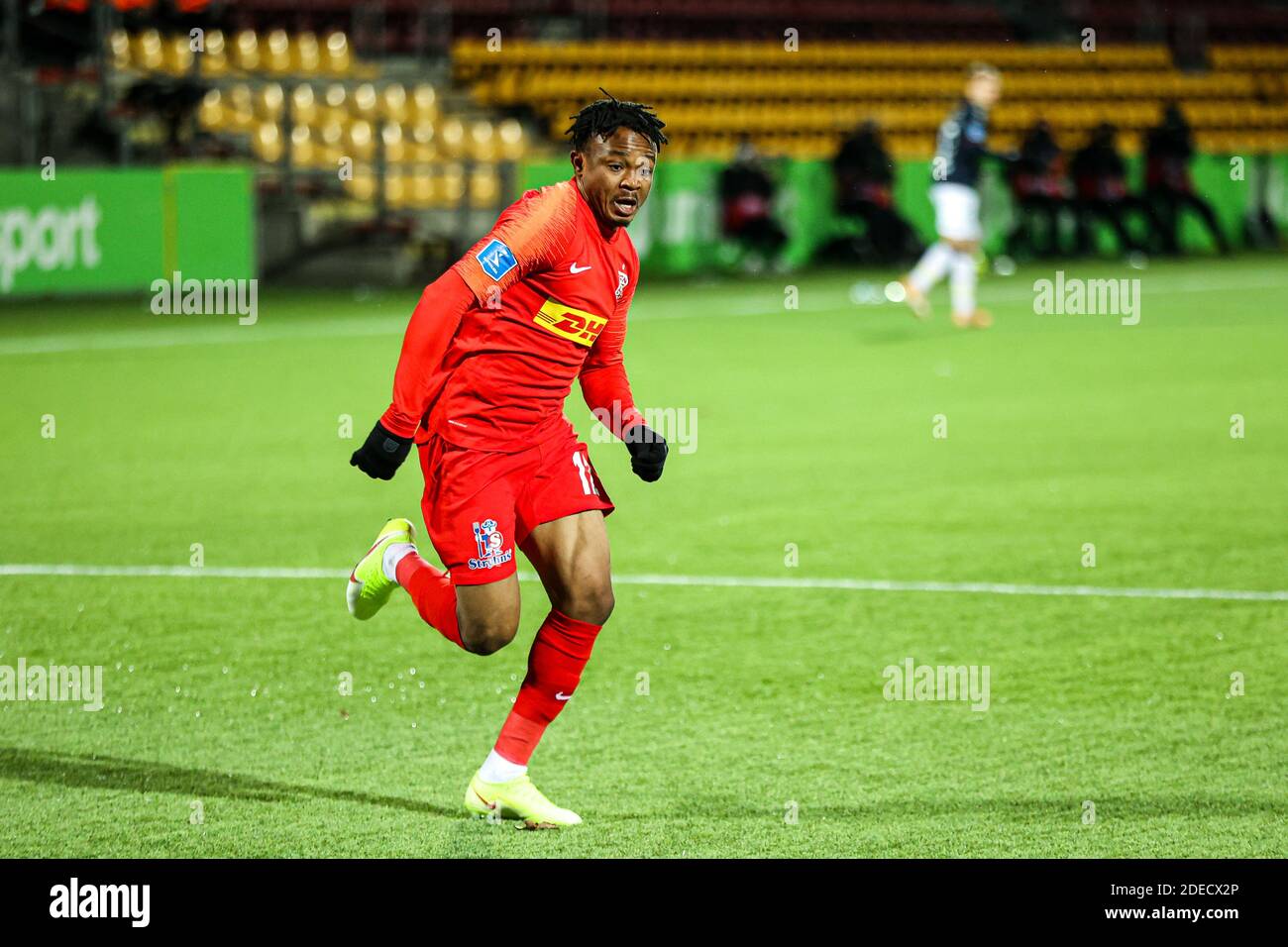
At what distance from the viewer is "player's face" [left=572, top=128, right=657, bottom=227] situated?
478cm

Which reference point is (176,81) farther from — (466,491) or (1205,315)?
(466,491)

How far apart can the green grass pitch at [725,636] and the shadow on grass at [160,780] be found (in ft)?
0.05

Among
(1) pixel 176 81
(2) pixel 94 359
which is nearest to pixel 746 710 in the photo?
(2) pixel 94 359

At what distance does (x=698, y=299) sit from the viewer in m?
20.1

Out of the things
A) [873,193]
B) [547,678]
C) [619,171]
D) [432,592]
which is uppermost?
[873,193]

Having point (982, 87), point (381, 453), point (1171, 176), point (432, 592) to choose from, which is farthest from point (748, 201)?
point (381, 453)

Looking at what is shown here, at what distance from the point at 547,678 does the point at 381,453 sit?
79 cm

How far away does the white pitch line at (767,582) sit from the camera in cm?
755

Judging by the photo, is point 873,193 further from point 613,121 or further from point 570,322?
point 613,121

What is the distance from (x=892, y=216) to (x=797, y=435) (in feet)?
41.2

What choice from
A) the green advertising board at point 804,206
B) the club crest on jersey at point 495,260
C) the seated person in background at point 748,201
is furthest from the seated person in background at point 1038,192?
the club crest on jersey at point 495,260

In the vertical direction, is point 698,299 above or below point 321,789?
above

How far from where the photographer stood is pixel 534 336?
4.99 metres

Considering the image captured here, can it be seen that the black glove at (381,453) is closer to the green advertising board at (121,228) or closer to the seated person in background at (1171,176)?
the green advertising board at (121,228)
